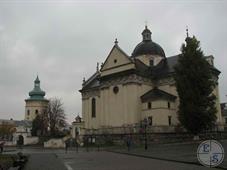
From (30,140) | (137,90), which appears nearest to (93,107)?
(137,90)

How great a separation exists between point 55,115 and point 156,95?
136 feet

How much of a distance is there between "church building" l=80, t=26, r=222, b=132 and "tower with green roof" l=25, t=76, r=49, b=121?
6513 centimetres

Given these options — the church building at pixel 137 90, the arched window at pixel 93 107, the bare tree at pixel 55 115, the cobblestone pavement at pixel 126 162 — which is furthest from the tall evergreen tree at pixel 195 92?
the bare tree at pixel 55 115

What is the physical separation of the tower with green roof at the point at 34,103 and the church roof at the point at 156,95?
262ft

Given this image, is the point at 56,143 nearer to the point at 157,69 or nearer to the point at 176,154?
the point at 157,69

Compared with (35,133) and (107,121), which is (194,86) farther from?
(35,133)

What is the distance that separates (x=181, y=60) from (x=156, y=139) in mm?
15885

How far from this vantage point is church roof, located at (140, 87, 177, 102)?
208 ft

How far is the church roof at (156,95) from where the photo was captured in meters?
63.3

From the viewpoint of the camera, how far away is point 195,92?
49.2 meters

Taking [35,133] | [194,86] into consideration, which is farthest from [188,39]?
[35,133]

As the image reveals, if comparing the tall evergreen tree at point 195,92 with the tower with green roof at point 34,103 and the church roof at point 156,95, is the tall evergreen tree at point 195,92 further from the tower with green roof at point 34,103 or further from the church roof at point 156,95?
the tower with green roof at point 34,103

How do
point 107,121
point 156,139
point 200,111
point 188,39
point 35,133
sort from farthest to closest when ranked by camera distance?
1. point 35,133
2. point 107,121
3. point 156,139
4. point 188,39
5. point 200,111

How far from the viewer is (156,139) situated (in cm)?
5994
